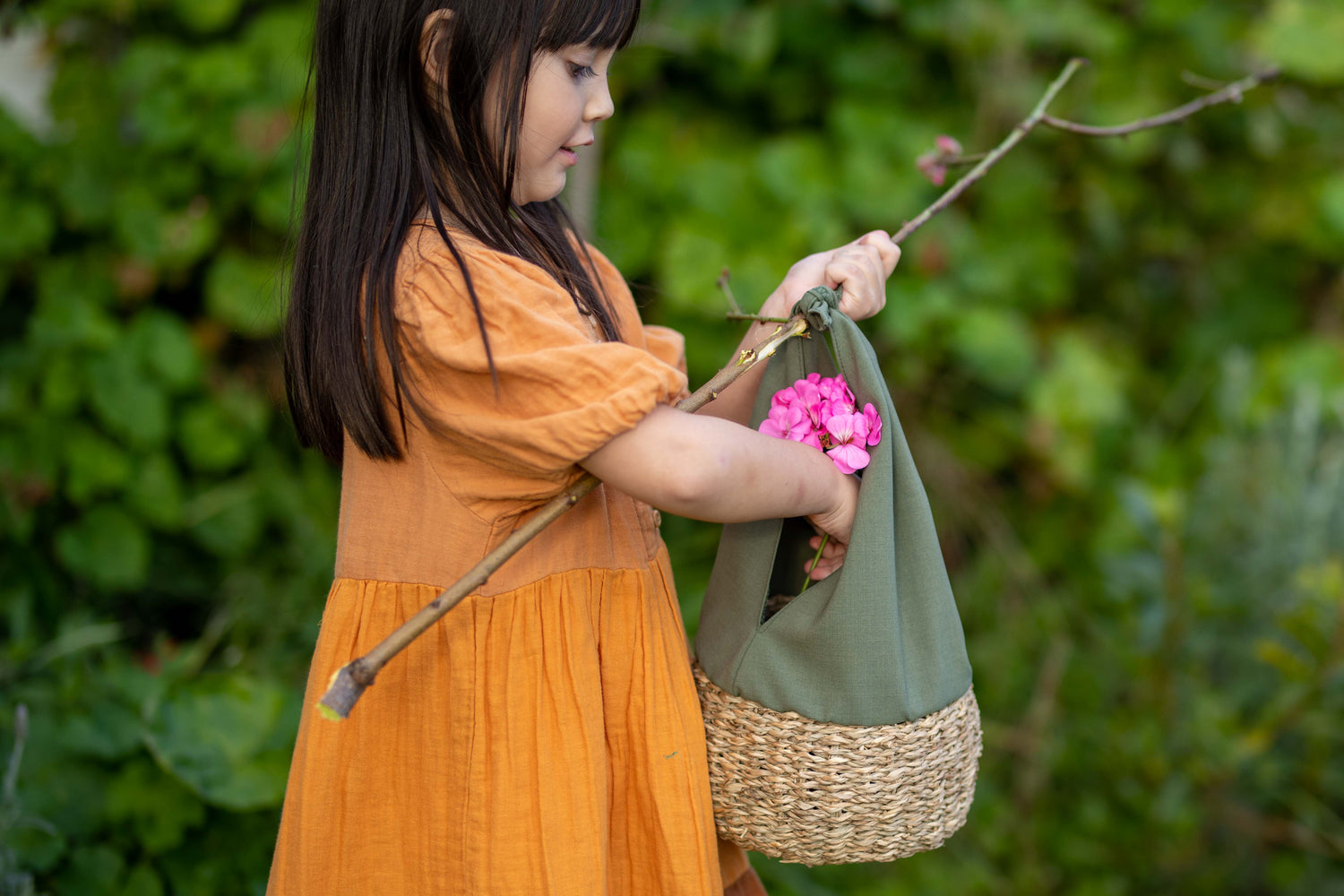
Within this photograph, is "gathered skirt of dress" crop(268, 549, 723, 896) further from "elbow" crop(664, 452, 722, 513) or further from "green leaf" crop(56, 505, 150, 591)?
"green leaf" crop(56, 505, 150, 591)

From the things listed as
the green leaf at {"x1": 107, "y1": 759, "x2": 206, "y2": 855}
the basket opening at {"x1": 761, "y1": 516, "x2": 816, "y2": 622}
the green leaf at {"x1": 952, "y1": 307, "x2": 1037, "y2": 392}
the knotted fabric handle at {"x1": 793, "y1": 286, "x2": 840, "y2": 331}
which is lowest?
the green leaf at {"x1": 107, "y1": 759, "x2": 206, "y2": 855}

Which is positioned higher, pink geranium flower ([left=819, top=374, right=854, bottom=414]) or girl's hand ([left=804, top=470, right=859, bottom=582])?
pink geranium flower ([left=819, top=374, right=854, bottom=414])

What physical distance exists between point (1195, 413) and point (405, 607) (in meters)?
2.47

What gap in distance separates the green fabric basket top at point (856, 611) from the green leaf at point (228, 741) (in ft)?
3.04

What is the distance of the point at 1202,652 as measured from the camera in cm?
233

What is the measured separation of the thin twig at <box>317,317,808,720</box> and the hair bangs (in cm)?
30

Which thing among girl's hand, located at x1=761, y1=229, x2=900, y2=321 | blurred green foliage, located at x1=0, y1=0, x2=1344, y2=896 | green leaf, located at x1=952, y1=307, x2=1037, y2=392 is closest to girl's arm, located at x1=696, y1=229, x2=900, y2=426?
girl's hand, located at x1=761, y1=229, x2=900, y2=321

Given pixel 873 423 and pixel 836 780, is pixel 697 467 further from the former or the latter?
pixel 836 780

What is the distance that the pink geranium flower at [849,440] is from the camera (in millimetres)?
1022

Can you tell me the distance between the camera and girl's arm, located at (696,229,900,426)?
1122 millimetres

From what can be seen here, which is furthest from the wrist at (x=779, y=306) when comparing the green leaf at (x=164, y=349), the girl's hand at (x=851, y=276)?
the green leaf at (x=164, y=349)

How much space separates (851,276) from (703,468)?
1.05 ft

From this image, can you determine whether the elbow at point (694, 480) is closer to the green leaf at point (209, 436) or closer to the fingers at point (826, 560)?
the fingers at point (826, 560)

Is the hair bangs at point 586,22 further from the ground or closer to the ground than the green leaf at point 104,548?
further from the ground
